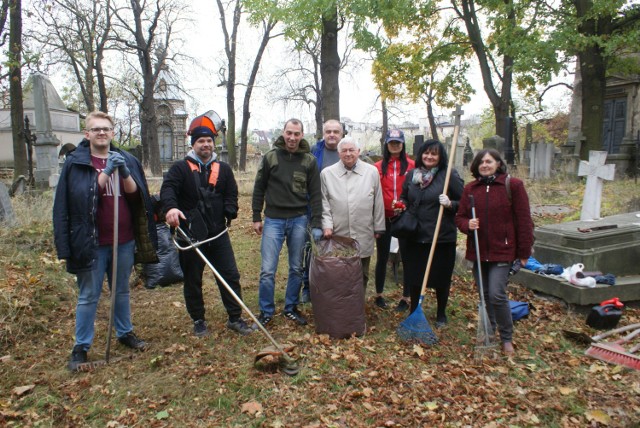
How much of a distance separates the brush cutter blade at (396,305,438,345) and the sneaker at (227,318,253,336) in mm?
1380

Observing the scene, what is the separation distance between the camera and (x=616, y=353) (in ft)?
12.0

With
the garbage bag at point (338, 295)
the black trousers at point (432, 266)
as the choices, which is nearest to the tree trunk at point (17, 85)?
the garbage bag at point (338, 295)

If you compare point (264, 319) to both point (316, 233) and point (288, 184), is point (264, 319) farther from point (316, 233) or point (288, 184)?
point (288, 184)

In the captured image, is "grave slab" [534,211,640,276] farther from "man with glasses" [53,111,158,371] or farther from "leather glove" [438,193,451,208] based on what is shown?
"man with glasses" [53,111,158,371]

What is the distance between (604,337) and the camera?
4.15 metres

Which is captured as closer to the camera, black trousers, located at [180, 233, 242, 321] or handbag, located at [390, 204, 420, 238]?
black trousers, located at [180, 233, 242, 321]

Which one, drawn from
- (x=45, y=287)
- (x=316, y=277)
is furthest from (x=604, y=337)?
(x=45, y=287)

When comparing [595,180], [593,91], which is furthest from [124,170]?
[593,91]

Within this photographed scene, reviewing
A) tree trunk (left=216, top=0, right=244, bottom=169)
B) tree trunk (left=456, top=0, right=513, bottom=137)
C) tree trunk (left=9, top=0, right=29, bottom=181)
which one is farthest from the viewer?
tree trunk (left=216, top=0, right=244, bottom=169)

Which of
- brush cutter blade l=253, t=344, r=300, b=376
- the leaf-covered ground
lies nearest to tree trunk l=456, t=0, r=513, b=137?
the leaf-covered ground

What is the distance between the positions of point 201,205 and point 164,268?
227 centimetres

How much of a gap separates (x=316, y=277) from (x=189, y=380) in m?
1.29

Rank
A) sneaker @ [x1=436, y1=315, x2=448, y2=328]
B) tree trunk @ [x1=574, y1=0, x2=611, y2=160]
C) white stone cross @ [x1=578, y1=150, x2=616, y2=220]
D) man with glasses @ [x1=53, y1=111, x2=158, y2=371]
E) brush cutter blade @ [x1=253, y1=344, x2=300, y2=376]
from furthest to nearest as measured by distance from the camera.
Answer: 1. tree trunk @ [x1=574, y1=0, x2=611, y2=160]
2. white stone cross @ [x1=578, y1=150, x2=616, y2=220]
3. sneaker @ [x1=436, y1=315, x2=448, y2=328]
4. brush cutter blade @ [x1=253, y1=344, x2=300, y2=376]
5. man with glasses @ [x1=53, y1=111, x2=158, y2=371]

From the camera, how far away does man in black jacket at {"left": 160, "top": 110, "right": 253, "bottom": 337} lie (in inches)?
154
